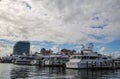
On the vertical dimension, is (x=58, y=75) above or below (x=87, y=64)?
below

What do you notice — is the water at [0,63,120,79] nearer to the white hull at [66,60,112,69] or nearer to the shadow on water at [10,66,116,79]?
the shadow on water at [10,66,116,79]

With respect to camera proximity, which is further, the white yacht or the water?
the white yacht

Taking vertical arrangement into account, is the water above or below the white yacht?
below

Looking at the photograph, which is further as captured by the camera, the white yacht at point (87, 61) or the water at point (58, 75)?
the white yacht at point (87, 61)

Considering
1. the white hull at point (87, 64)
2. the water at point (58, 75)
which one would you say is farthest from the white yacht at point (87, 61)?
the water at point (58, 75)

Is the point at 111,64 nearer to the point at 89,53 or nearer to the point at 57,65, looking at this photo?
the point at 89,53

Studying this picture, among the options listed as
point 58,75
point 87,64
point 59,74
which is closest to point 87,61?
point 87,64

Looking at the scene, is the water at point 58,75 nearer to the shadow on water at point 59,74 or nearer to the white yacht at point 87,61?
the shadow on water at point 59,74

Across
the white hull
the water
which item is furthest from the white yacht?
the water

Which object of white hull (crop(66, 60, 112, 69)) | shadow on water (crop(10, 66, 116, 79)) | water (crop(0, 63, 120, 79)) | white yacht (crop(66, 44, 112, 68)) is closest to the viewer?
water (crop(0, 63, 120, 79))

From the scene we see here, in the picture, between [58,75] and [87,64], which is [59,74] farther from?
[87,64]

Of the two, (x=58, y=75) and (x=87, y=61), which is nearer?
(x=58, y=75)

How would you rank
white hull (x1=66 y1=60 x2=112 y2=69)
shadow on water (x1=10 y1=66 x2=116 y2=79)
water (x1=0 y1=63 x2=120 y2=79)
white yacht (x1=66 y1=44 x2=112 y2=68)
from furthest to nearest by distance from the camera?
white yacht (x1=66 y1=44 x2=112 y2=68), white hull (x1=66 y1=60 x2=112 y2=69), shadow on water (x1=10 y1=66 x2=116 y2=79), water (x1=0 y1=63 x2=120 y2=79)

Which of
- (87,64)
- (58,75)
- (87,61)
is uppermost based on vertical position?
(87,61)
